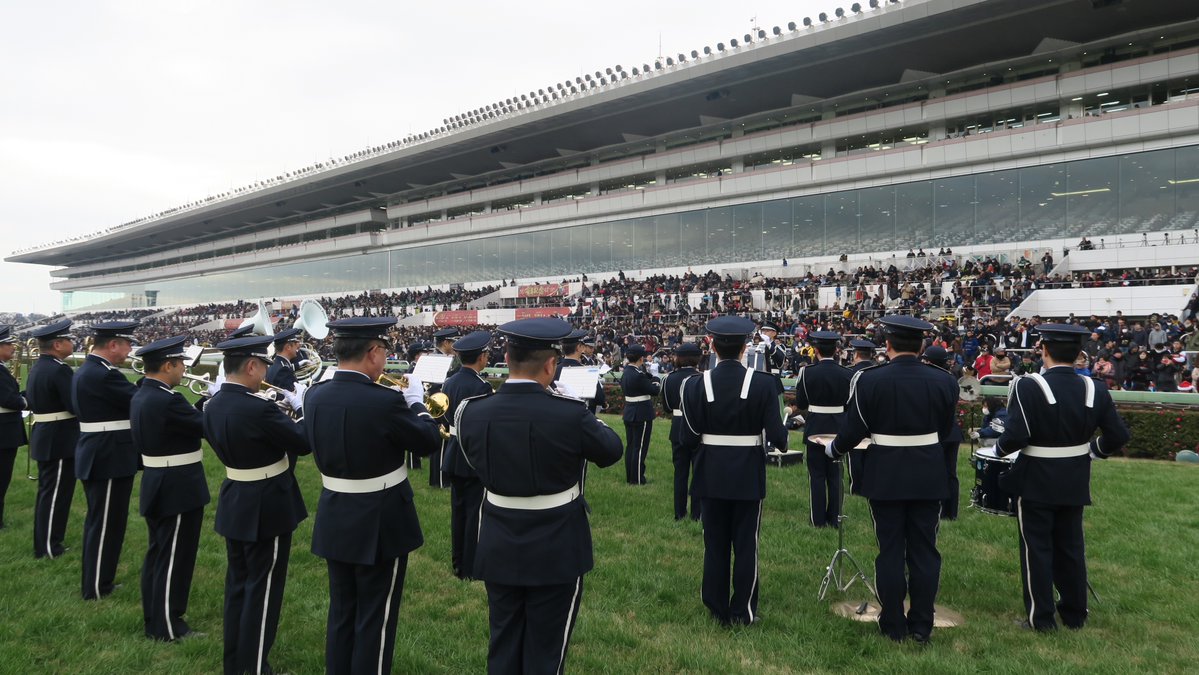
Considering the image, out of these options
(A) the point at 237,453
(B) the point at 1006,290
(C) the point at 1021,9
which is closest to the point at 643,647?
(A) the point at 237,453

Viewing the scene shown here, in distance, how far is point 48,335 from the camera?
571 centimetres

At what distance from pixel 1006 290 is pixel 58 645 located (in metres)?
24.2

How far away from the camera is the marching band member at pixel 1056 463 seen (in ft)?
14.0

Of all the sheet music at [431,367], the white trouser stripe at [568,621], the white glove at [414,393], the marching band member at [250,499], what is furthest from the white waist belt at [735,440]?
the sheet music at [431,367]

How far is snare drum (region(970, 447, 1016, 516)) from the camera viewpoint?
534 cm

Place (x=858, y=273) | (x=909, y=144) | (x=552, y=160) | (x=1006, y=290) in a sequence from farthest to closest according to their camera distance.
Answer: (x=552, y=160) → (x=909, y=144) → (x=858, y=273) → (x=1006, y=290)

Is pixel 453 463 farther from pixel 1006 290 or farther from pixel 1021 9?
pixel 1021 9

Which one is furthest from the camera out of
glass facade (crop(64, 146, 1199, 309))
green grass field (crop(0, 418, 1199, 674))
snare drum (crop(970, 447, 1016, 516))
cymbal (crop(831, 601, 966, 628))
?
glass facade (crop(64, 146, 1199, 309))

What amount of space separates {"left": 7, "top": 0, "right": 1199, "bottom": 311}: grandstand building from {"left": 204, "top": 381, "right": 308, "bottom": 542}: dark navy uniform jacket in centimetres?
2842

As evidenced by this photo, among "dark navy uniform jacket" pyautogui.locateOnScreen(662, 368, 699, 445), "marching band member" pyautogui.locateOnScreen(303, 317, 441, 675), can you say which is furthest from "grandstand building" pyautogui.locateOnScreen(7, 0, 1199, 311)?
"marching band member" pyautogui.locateOnScreen(303, 317, 441, 675)

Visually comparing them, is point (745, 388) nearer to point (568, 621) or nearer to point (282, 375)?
point (568, 621)

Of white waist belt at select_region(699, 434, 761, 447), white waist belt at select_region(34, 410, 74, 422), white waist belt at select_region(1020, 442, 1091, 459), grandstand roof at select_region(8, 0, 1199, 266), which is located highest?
grandstand roof at select_region(8, 0, 1199, 266)

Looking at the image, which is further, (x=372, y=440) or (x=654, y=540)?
(x=654, y=540)

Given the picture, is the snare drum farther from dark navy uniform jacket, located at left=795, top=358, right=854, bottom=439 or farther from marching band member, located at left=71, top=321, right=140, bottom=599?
marching band member, located at left=71, top=321, right=140, bottom=599
